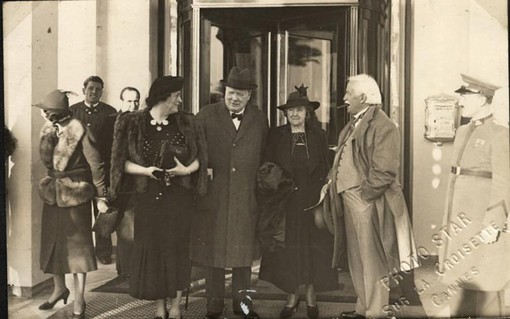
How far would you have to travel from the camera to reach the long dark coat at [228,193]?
436 cm

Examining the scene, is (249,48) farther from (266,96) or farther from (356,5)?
(356,5)

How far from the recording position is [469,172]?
14.3 feet

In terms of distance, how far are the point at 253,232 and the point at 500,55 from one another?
2.06m

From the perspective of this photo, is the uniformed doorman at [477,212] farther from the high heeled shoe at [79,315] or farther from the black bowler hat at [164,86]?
the high heeled shoe at [79,315]

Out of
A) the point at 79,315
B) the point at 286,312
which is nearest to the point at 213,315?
the point at 286,312

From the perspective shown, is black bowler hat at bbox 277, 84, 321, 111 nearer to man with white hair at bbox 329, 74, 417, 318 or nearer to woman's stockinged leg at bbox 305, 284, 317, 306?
man with white hair at bbox 329, 74, 417, 318

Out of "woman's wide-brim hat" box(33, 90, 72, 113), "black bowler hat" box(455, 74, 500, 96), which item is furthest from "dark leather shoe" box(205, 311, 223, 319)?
"black bowler hat" box(455, 74, 500, 96)

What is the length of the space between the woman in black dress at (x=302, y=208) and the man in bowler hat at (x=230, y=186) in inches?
6.0

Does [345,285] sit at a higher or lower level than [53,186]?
lower

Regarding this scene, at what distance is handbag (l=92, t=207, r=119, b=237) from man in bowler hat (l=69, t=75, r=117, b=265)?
0.10ft

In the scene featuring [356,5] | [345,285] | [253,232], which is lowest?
[345,285]

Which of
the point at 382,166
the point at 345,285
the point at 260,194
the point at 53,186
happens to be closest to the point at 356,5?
the point at 382,166

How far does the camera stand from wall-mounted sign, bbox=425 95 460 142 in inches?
172

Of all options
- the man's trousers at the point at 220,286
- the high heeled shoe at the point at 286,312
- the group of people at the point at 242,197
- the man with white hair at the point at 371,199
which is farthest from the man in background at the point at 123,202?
the man with white hair at the point at 371,199
